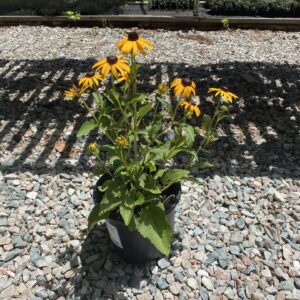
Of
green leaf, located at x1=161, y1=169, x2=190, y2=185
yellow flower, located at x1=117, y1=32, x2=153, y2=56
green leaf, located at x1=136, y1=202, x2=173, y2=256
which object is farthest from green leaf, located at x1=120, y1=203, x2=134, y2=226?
yellow flower, located at x1=117, y1=32, x2=153, y2=56

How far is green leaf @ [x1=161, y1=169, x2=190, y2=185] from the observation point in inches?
85.4

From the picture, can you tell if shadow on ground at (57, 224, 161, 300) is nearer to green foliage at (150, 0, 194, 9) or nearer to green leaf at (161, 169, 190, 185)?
green leaf at (161, 169, 190, 185)

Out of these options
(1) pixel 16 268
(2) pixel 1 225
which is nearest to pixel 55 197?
(2) pixel 1 225

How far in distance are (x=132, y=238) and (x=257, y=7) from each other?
21.0 ft

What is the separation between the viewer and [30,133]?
374cm

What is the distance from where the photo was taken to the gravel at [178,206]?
2.30 m

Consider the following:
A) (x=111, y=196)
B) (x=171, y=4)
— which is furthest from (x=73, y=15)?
(x=111, y=196)

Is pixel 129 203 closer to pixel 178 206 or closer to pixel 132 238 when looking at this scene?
pixel 132 238

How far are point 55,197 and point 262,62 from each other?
3.76m

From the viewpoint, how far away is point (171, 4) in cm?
764

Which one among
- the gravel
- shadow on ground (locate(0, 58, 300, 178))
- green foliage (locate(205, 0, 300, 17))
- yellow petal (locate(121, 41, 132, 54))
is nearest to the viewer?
yellow petal (locate(121, 41, 132, 54))

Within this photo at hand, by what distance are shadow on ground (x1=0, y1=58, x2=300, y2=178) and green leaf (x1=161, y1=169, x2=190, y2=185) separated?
1.07 metres

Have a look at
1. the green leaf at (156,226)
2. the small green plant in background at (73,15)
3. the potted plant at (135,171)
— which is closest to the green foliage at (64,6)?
the small green plant in background at (73,15)

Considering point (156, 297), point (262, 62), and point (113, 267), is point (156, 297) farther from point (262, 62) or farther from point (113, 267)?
point (262, 62)
